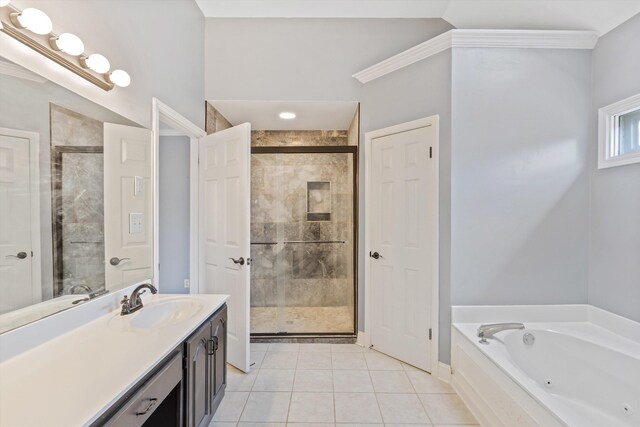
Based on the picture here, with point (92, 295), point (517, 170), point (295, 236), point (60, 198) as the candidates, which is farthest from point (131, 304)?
point (517, 170)

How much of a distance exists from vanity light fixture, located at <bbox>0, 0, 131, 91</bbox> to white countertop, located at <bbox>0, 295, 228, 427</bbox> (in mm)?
1177

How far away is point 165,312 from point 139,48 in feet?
5.33

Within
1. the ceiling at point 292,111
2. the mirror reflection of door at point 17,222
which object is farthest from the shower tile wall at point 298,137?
the mirror reflection of door at point 17,222

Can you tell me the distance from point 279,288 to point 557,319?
2618 mm

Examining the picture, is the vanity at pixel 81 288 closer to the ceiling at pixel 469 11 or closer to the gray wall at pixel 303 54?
the gray wall at pixel 303 54

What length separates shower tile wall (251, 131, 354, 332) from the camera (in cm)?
325

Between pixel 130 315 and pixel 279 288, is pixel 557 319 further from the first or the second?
pixel 130 315

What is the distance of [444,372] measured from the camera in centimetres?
222

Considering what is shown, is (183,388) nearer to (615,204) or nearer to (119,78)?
(119,78)

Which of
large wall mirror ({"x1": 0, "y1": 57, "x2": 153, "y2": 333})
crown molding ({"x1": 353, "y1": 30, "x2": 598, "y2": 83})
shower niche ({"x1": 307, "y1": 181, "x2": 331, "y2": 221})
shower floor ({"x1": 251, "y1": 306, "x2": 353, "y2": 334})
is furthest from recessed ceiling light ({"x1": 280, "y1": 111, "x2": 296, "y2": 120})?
shower floor ({"x1": 251, "y1": 306, "x2": 353, "y2": 334})

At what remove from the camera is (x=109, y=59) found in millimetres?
1534

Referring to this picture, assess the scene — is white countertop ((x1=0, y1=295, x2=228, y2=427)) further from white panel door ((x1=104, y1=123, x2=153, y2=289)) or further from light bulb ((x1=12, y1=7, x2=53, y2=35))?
light bulb ((x1=12, y1=7, x2=53, y2=35))

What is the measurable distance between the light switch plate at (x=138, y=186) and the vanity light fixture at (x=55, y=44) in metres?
0.51

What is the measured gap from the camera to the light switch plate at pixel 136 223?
171 centimetres
